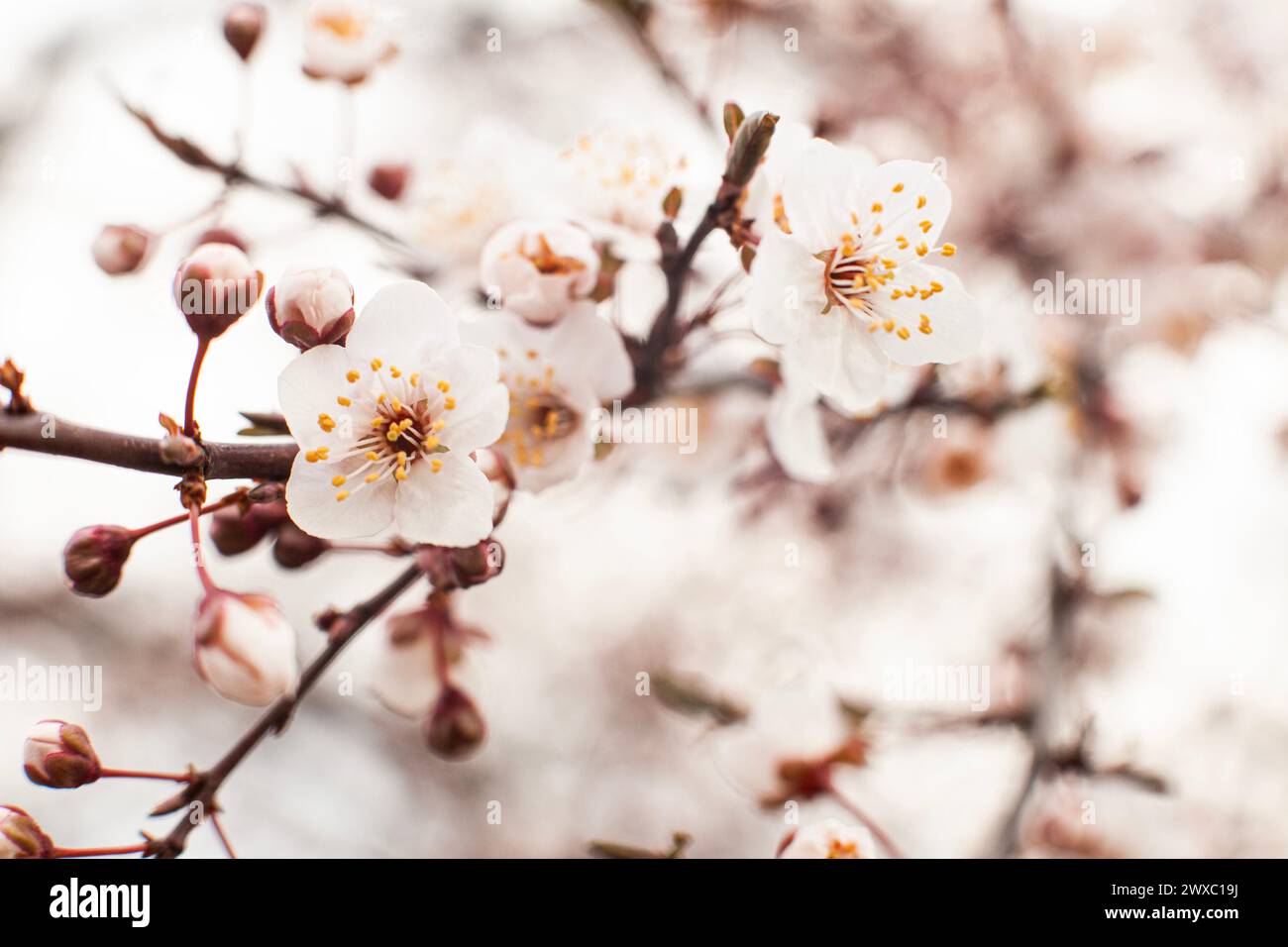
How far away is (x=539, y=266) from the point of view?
635 millimetres

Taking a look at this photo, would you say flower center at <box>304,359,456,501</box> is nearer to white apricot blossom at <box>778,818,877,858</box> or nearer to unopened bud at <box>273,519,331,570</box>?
unopened bud at <box>273,519,331,570</box>

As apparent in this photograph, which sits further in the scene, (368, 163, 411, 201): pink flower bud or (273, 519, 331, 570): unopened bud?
(368, 163, 411, 201): pink flower bud

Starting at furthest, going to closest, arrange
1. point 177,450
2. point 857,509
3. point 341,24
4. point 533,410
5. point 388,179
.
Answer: point 857,509 < point 388,179 < point 341,24 < point 533,410 < point 177,450

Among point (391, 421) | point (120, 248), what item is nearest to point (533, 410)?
point (391, 421)

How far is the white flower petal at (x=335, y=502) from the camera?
527 millimetres

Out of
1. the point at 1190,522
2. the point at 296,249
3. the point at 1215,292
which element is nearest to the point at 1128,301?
the point at 1215,292

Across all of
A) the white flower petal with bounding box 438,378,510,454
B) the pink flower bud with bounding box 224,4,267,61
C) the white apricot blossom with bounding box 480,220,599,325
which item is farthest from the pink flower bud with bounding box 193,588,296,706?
the pink flower bud with bounding box 224,4,267,61

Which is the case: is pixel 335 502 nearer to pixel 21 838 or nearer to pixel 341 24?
pixel 21 838

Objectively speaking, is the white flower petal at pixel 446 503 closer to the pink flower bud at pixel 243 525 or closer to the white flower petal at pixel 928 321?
the pink flower bud at pixel 243 525

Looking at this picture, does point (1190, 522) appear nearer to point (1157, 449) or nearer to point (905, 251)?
point (1157, 449)

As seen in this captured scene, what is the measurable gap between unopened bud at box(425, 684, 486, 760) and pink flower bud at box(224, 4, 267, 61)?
0.60 metres

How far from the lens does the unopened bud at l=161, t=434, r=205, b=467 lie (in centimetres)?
48

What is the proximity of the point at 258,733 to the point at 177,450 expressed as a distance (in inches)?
8.6
